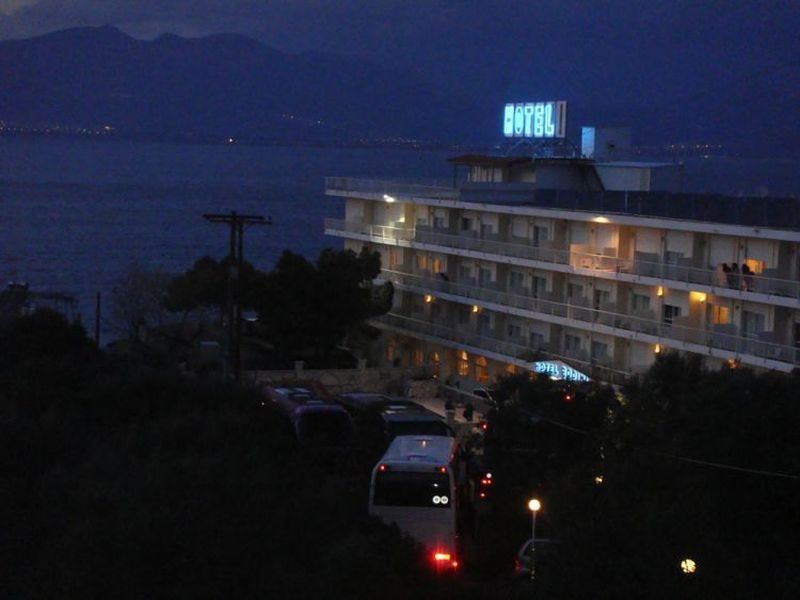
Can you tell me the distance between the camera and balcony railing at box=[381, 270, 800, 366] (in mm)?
31688

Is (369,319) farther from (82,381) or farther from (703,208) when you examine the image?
(82,381)

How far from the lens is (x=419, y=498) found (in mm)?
17859

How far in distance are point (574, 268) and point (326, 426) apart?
16.3 meters

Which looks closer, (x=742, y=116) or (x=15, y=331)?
(x=15, y=331)

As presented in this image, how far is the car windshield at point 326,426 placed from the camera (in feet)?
78.9

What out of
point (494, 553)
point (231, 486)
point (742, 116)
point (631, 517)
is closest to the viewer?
point (631, 517)

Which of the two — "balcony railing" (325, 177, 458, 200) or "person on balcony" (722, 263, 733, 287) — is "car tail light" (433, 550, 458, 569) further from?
"balcony railing" (325, 177, 458, 200)

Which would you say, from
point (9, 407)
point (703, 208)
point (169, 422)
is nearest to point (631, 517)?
point (169, 422)

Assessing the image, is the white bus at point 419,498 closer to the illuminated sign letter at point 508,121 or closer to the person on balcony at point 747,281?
the person on balcony at point 747,281

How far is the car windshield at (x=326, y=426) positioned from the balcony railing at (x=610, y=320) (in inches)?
476

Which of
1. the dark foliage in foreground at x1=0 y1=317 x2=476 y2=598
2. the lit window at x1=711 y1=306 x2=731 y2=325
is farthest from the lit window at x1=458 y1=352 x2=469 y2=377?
the dark foliage in foreground at x1=0 y1=317 x2=476 y2=598

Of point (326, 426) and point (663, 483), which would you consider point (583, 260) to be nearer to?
point (326, 426)

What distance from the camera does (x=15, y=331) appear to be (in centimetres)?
2977

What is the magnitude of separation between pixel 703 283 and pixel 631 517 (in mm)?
21576
